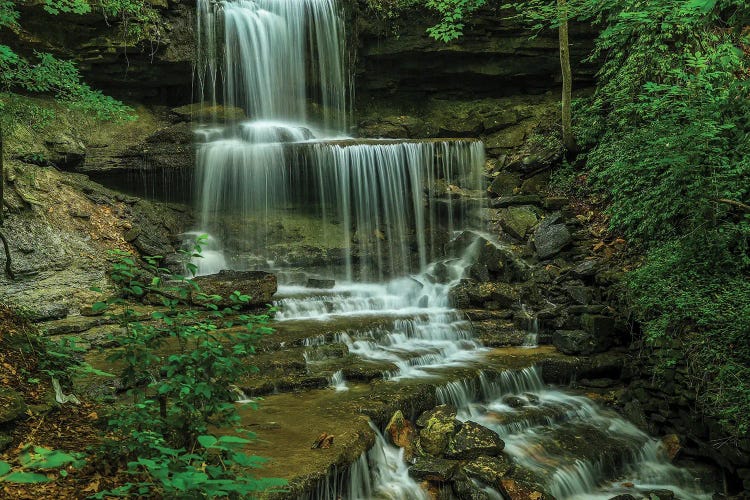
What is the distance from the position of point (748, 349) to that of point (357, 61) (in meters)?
12.3

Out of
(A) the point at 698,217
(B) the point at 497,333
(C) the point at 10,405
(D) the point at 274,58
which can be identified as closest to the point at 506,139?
(B) the point at 497,333

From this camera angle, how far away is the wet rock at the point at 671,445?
231 inches

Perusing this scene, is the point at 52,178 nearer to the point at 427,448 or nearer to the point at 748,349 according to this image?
the point at 427,448

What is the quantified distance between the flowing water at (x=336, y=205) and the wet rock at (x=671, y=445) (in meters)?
0.23

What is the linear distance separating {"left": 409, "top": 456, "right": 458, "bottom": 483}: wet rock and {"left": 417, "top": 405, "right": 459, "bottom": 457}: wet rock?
19cm

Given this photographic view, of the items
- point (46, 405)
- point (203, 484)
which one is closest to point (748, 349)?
point (203, 484)

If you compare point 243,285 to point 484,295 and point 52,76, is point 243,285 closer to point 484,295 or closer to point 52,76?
point 52,76

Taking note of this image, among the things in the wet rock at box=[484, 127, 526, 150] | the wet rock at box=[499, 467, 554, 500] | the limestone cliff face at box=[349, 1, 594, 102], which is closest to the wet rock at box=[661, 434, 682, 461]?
the wet rock at box=[499, 467, 554, 500]

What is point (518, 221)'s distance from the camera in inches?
433

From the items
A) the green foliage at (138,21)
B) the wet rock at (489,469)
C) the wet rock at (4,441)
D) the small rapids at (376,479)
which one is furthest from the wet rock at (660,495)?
the green foliage at (138,21)

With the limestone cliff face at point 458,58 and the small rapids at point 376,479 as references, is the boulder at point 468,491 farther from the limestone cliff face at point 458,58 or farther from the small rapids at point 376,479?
the limestone cliff face at point 458,58

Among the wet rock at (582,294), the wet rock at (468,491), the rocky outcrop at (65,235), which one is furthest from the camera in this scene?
the wet rock at (582,294)

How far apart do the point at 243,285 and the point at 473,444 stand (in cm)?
527

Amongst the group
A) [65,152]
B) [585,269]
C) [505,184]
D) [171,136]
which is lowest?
[585,269]
